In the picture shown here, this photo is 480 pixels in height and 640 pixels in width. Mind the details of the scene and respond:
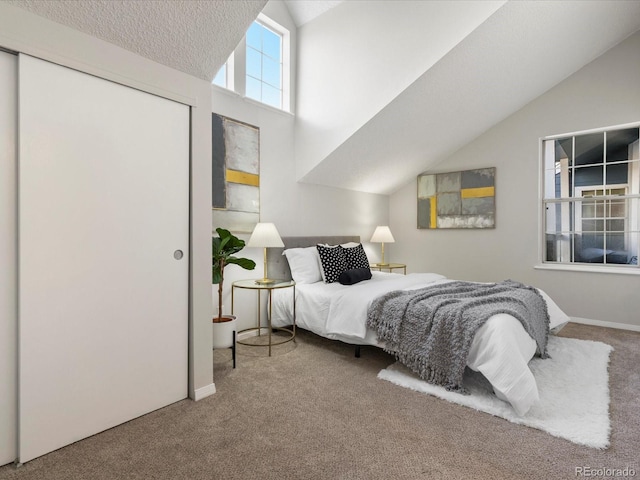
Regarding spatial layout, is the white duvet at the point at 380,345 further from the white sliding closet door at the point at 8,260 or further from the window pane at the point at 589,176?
the white sliding closet door at the point at 8,260

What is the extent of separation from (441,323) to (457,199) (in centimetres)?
→ 304

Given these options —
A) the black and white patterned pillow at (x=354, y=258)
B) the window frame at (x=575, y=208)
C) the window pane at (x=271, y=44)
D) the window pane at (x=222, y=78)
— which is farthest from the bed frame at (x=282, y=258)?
the window frame at (x=575, y=208)

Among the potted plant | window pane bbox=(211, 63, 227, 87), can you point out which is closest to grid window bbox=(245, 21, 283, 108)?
window pane bbox=(211, 63, 227, 87)

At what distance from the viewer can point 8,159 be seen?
159cm

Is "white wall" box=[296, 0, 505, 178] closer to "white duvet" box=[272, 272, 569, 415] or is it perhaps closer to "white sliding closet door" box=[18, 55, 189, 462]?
"white duvet" box=[272, 272, 569, 415]

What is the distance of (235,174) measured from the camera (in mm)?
3488

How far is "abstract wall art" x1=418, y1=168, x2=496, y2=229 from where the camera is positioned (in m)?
4.72

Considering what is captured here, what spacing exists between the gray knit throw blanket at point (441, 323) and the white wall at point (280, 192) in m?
1.45

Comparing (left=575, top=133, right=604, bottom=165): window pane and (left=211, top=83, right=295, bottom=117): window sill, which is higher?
(left=211, top=83, right=295, bottom=117): window sill

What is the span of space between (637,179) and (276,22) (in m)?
4.32

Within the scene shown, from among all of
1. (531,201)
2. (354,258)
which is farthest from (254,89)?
(531,201)

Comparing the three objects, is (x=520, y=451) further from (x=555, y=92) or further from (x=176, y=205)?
(x=555, y=92)

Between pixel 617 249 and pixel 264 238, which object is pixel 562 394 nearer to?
pixel 264 238

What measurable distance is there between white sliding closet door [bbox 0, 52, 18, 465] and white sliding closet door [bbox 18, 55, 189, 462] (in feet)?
0.16
